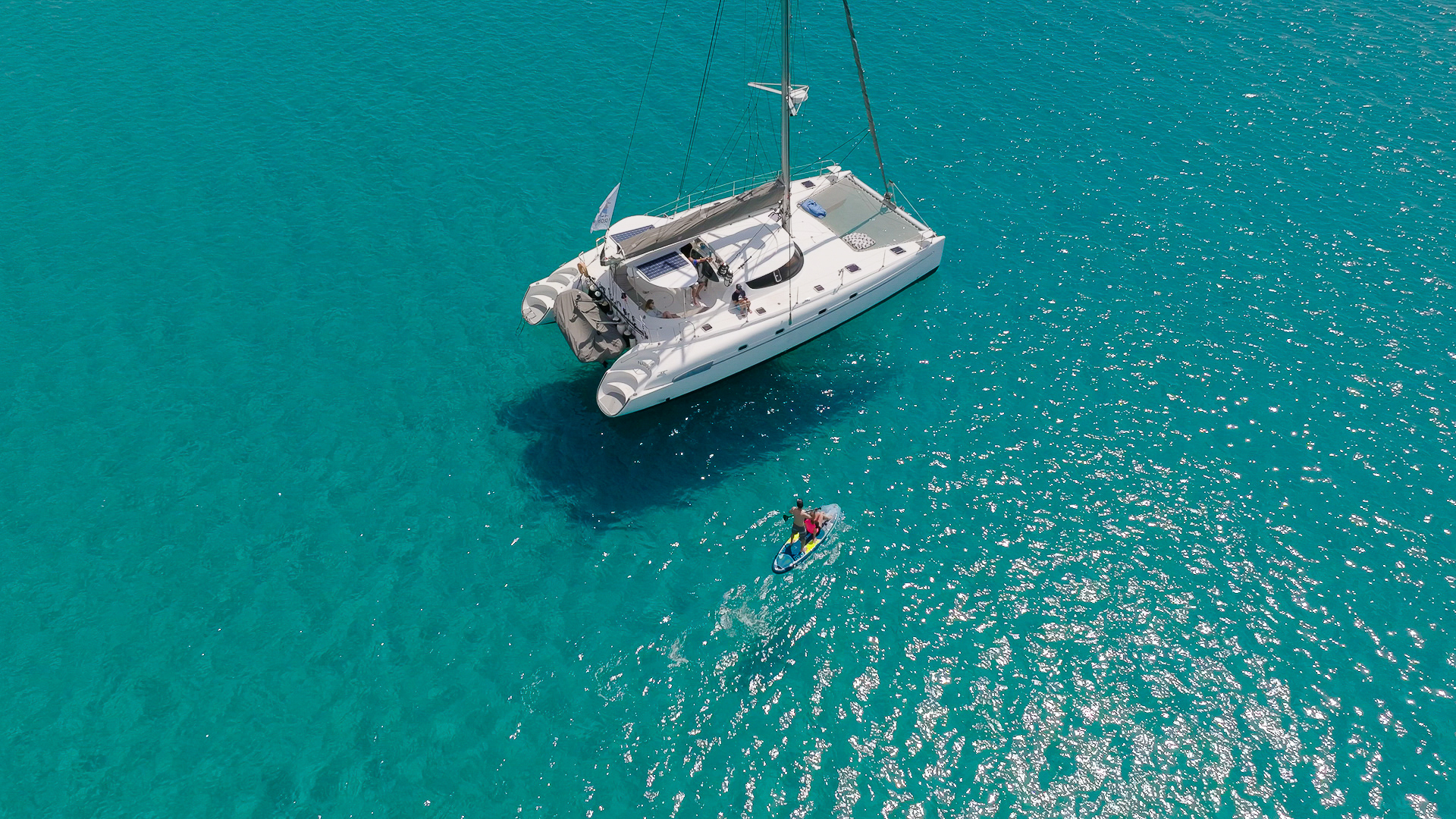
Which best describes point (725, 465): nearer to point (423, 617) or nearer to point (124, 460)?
point (423, 617)

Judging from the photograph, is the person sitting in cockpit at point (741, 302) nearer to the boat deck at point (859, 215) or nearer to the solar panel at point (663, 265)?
A: the solar panel at point (663, 265)

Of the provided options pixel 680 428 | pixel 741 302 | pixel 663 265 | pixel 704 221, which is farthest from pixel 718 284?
pixel 680 428

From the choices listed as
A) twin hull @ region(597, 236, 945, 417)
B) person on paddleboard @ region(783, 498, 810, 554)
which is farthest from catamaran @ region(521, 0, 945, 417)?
person on paddleboard @ region(783, 498, 810, 554)

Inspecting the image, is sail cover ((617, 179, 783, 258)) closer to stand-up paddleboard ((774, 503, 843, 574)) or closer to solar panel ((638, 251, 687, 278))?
solar panel ((638, 251, 687, 278))

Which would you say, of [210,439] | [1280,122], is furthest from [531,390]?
[1280,122]

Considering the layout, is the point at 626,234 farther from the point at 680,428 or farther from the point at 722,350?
the point at 680,428

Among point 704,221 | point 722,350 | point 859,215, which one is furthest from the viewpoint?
point 859,215
